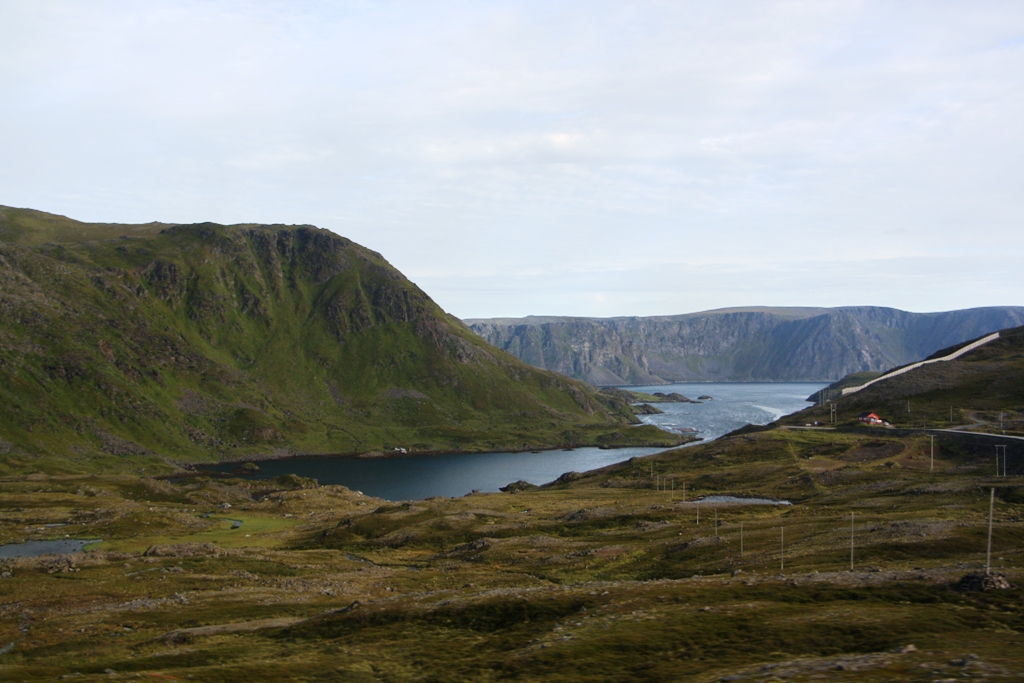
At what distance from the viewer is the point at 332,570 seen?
93750 mm

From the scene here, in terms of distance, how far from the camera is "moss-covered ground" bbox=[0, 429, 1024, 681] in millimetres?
35938

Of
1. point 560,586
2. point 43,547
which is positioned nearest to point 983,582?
point 560,586

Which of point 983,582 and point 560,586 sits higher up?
point 983,582

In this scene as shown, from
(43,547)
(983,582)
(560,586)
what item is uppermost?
(983,582)

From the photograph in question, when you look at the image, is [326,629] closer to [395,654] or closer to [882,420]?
[395,654]

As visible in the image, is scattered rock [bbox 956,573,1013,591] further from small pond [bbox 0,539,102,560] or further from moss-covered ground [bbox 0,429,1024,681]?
small pond [bbox 0,539,102,560]

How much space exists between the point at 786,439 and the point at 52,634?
168204 millimetres

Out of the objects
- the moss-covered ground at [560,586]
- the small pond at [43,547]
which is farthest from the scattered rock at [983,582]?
the small pond at [43,547]

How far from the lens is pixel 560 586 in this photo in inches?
2436

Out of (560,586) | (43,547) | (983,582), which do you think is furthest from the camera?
(43,547)

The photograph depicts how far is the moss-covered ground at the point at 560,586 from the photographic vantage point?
35.9 metres

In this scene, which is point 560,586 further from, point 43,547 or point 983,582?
point 43,547

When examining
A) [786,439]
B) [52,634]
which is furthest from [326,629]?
[786,439]

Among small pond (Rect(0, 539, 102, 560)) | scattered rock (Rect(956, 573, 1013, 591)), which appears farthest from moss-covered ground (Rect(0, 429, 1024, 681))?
small pond (Rect(0, 539, 102, 560))
